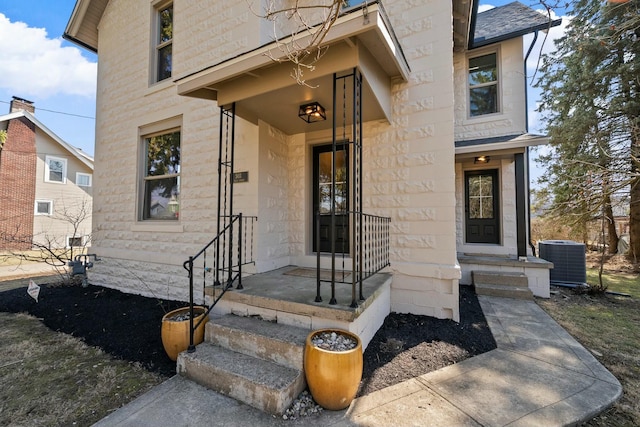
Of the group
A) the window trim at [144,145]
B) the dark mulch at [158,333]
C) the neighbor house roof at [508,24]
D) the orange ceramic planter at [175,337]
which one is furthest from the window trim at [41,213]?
the neighbor house roof at [508,24]

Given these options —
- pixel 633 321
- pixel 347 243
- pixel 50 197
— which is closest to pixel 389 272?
pixel 347 243

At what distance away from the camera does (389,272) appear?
12.8 ft

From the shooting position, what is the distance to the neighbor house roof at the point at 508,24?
595 cm

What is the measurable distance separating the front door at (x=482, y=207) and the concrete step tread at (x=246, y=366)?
5.92 metres

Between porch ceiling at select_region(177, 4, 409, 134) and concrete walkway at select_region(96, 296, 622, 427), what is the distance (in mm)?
2950

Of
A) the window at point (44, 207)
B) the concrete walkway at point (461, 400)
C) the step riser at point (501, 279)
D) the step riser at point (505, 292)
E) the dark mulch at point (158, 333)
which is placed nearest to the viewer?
the concrete walkway at point (461, 400)

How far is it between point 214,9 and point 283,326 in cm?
558

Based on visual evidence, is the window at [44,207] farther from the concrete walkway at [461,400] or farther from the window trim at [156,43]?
the concrete walkway at [461,400]

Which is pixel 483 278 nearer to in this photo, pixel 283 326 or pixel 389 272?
pixel 389 272

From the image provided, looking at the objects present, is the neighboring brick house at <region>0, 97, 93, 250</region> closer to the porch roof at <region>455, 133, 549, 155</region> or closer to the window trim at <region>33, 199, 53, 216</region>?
the window trim at <region>33, 199, 53, 216</region>

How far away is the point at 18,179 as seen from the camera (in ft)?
37.7

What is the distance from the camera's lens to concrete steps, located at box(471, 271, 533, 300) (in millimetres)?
A: 4875

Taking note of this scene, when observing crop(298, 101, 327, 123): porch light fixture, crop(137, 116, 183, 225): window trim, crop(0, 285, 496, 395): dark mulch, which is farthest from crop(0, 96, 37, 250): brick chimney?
crop(298, 101, 327, 123): porch light fixture

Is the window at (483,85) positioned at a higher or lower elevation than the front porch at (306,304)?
higher
